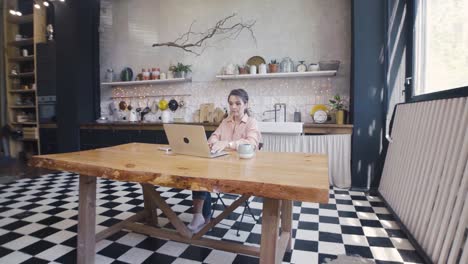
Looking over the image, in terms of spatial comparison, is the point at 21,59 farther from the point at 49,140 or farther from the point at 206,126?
the point at 206,126

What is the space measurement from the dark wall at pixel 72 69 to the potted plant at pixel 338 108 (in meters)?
4.72

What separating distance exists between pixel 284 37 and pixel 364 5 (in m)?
1.32

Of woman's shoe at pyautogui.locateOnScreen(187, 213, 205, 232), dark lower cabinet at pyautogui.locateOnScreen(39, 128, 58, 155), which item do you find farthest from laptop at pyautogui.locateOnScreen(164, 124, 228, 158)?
dark lower cabinet at pyautogui.locateOnScreen(39, 128, 58, 155)

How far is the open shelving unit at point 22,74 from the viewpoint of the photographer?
20.0ft

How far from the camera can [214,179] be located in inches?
51.0

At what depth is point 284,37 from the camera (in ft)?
15.1

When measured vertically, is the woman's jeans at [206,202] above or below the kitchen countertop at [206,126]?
below

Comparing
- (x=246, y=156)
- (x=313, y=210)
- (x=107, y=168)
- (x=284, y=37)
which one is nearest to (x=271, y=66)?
(x=284, y=37)

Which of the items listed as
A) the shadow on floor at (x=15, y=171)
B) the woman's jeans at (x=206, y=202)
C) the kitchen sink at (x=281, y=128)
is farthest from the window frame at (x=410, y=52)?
the shadow on floor at (x=15, y=171)

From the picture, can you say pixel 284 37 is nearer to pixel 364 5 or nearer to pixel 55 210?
pixel 364 5

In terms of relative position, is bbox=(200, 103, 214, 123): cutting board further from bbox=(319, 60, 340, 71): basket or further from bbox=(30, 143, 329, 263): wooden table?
bbox=(30, 143, 329, 263): wooden table

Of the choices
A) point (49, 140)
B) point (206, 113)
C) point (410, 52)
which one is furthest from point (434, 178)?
point (49, 140)

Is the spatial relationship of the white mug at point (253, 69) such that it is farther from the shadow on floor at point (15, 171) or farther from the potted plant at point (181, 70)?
the shadow on floor at point (15, 171)

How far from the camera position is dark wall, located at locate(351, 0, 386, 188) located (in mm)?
3611
